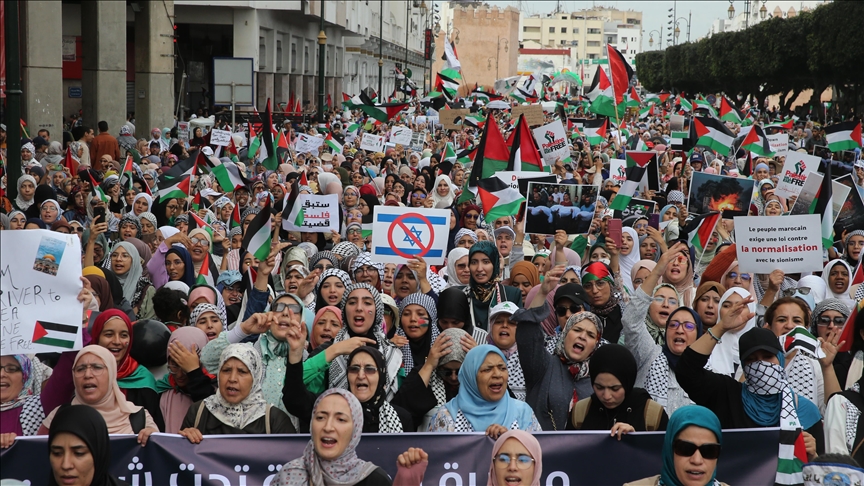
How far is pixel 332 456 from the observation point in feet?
12.6

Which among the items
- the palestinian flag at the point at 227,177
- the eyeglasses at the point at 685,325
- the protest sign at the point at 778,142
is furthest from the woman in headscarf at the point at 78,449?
the protest sign at the point at 778,142

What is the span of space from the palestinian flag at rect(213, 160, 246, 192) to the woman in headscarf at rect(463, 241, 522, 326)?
21.7 feet

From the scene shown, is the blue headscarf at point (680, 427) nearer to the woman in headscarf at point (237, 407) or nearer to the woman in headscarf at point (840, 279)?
the woman in headscarf at point (237, 407)

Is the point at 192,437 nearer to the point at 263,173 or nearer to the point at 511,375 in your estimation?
the point at 511,375

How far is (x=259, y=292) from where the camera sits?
6.46 metres

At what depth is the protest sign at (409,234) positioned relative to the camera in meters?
7.57

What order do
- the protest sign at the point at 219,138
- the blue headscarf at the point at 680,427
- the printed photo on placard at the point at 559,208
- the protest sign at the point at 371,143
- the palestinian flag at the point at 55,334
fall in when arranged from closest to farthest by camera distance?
the blue headscarf at the point at 680,427, the palestinian flag at the point at 55,334, the printed photo on placard at the point at 559,208, the protest sign at the point at 219,138, the protest sign at the point at 371,143

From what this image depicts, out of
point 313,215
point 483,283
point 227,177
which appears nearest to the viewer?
point 483,283

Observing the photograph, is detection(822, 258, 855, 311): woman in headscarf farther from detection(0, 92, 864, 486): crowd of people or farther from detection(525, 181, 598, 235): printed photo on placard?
detection(525, 181, 598, 235): printed photo on placard

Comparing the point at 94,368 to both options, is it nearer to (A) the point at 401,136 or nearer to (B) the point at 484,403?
(B) the point at 484,403

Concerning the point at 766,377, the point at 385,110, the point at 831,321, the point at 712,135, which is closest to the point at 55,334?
the point at 766,377

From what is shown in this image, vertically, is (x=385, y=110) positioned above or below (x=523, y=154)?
above

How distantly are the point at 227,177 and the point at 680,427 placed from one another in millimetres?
9598

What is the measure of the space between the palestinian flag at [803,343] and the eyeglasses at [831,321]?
627 mm
